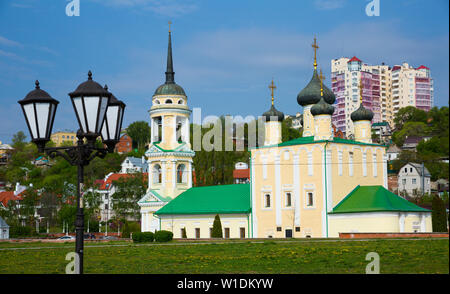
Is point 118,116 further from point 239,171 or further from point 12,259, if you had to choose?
point 239,171

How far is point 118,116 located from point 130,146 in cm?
13471

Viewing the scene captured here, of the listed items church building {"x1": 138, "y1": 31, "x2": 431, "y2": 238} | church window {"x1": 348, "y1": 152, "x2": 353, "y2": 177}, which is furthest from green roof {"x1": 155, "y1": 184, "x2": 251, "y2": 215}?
church window {"x1": 348, "y1": 152, "x2": 353, "y2": 177}

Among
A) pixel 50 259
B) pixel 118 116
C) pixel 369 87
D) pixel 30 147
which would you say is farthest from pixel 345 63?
pixel 118 116

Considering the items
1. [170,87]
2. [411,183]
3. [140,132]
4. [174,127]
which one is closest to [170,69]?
[170,87]

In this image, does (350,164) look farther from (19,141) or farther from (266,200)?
(19,141)

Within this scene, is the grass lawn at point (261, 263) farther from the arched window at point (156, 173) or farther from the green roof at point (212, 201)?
the arched window at point (156, 173)

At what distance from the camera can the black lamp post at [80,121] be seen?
8.77 m

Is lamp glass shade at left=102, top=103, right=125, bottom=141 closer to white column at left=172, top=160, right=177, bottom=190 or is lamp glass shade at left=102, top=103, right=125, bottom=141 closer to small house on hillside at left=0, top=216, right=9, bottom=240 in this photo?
white column at left=172, top=160, right=177, bottom=190

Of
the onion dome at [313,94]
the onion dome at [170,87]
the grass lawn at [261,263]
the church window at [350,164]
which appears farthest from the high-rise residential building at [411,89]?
the grass lawn at [261,263]

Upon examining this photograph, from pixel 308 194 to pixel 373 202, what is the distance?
16.1 feet

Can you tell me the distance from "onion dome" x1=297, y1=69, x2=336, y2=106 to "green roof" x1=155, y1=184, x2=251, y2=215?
821 centimetres

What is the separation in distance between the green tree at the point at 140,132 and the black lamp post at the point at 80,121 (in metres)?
126

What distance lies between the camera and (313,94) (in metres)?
50.6
